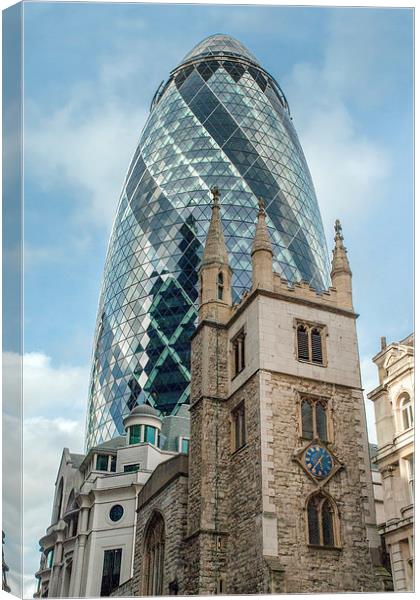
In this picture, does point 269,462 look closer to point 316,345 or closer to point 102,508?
point 316,345

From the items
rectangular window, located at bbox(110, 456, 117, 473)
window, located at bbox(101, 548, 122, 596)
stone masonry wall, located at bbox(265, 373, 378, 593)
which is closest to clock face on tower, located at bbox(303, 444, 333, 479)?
stone masonry wall, located at bbox(265, 373, 378, 593)

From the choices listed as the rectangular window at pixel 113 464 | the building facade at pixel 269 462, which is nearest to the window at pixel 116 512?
the rectangular window at pixel 113 464

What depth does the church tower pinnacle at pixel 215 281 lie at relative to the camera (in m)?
24.7

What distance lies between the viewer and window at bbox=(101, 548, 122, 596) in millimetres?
31288

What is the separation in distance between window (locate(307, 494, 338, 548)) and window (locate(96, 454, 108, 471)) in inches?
741

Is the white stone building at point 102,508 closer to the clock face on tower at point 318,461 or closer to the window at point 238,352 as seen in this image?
the window at point 238,352

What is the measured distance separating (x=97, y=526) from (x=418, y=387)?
820 inches

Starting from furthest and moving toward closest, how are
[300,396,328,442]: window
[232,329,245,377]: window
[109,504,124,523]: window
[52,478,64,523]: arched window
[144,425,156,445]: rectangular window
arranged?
[52,478,64,523]: arched window
[144,425,156,445]: rectangular window
[109,504,124,523]: window
[232,329,245,377]: window
[300,396,328,442]: window

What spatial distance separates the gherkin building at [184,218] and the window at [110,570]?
13648 millimetres

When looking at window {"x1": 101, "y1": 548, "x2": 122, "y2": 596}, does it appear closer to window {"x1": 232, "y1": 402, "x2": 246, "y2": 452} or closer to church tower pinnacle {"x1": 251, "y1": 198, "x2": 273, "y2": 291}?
window {"x1": 232, "y1": 402, "x2": 246, "y2": 452}

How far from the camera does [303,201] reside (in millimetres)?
55812

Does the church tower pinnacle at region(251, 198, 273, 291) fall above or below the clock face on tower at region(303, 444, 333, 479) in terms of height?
above

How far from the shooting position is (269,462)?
19.9m

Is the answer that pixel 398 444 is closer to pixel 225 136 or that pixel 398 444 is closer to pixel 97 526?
pixel 97 526
